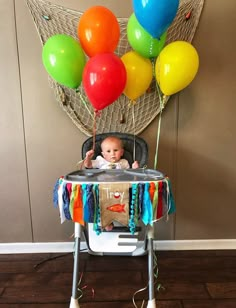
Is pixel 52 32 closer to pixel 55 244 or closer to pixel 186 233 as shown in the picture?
pixel 55 244

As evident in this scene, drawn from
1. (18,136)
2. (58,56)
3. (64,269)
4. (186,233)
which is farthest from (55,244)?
(58,56)

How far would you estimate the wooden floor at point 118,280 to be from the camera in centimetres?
154

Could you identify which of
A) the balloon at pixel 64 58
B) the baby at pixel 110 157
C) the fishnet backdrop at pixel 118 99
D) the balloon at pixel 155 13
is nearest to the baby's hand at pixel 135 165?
the baby at pixel 110 157

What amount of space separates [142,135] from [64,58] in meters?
0.80

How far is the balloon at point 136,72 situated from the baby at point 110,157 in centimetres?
31

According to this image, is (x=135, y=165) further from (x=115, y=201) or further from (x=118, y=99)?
(x=118, y=99)

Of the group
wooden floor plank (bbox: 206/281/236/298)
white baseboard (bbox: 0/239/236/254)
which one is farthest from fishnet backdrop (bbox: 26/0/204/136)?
wooden floor plank (bbox: 206/281/236/298)

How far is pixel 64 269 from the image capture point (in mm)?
1845

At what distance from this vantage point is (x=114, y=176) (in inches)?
55.4

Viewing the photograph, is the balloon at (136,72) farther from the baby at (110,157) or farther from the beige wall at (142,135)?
the beige wall at (142,135)

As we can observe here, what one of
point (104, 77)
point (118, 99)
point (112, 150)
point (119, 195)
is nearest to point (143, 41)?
point (104, 77)

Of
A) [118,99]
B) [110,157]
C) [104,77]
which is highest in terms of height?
[104,77]

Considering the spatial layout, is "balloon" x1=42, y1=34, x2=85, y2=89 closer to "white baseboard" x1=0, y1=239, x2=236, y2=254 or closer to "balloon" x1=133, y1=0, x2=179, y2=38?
"balloon" x1=133, y1=0, x2=179, y2=38

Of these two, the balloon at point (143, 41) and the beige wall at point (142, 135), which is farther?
the beige wall at point (142, 135)
